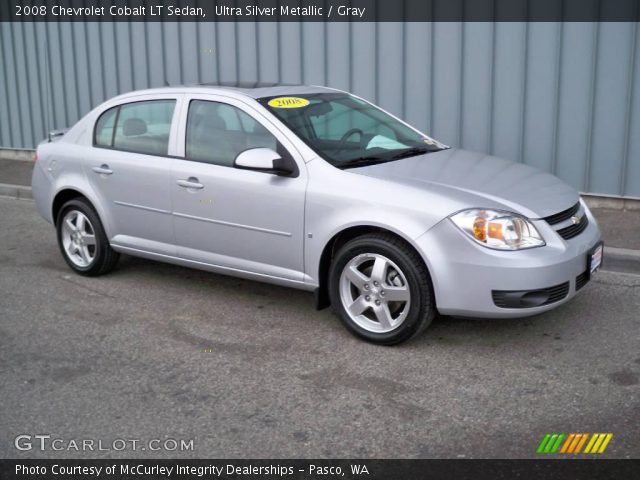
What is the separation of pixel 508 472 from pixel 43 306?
3854mm

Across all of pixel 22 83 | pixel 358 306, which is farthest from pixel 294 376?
pixel 22 83

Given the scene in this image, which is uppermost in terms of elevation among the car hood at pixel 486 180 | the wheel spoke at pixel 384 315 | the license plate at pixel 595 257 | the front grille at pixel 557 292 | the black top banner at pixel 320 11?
the black top banner at pixel 320 11

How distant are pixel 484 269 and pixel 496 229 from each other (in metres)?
0.25

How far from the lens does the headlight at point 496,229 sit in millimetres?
4785

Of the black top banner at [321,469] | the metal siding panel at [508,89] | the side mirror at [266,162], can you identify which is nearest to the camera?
the black top banner at [321,469]

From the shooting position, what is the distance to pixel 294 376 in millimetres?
4746

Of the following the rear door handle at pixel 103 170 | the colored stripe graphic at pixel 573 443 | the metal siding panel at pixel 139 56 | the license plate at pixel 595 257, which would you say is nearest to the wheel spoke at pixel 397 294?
the license plate at pixel 595 257

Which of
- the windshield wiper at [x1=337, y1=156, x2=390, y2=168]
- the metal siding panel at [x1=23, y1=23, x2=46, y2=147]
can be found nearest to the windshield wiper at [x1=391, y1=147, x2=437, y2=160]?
the windshield wiper at [x1=337, y1=156, x2=390, y2=168]

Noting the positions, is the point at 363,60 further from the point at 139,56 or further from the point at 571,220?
the point at 571,220

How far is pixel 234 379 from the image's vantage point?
4.71 meters

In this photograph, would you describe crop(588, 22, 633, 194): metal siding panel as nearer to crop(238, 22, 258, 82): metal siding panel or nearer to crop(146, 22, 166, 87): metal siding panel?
crop(238, 22, 258, 82): metal siding panel

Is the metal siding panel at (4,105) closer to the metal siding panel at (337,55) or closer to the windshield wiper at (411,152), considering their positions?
the metal siding panel at (337,55)

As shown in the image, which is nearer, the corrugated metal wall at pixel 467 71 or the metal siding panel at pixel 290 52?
the corrugated metal wall at pixel 467 71

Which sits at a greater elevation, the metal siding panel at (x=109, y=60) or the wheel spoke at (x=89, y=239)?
the metal siding panel at (x=109, y=60)
